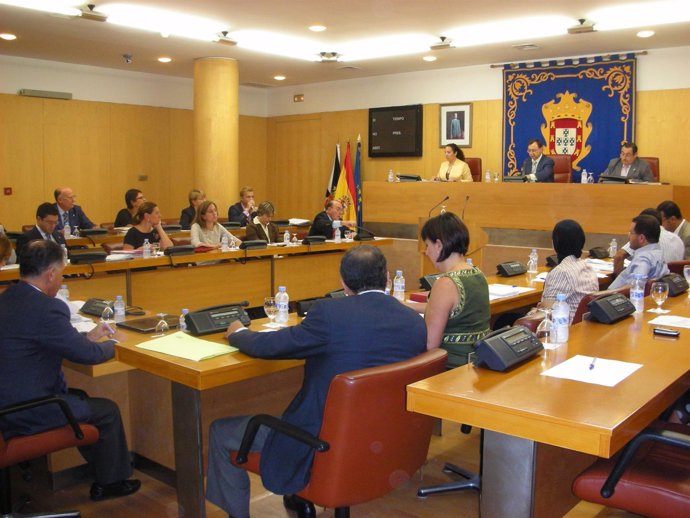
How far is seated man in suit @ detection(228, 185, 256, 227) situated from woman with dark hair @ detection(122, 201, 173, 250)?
2.53 metres

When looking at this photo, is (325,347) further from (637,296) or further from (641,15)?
(641,15)

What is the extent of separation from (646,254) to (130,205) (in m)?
6.26

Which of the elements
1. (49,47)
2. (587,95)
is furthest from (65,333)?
(587,95)

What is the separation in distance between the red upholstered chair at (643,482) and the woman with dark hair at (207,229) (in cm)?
523

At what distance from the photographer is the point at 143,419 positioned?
3.53 meters

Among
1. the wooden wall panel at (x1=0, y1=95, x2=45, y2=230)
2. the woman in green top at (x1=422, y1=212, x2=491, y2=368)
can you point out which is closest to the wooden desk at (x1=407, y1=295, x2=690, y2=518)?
the woman in green top at (x1=422, y1=212, x2=491, y2=368)

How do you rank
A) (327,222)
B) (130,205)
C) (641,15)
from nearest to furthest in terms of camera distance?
(641,15) → (327,222) → (130,205)

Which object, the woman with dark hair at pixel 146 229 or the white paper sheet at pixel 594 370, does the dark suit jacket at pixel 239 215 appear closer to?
the woman with dark hair at pixel 146 229

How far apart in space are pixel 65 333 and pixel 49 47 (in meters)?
7.74

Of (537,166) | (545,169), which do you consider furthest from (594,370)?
(537,166)

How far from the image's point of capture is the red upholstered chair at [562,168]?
9086 mm

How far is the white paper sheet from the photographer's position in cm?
227

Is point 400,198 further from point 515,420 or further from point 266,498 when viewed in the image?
point 515,420

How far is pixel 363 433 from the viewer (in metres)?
2.24
